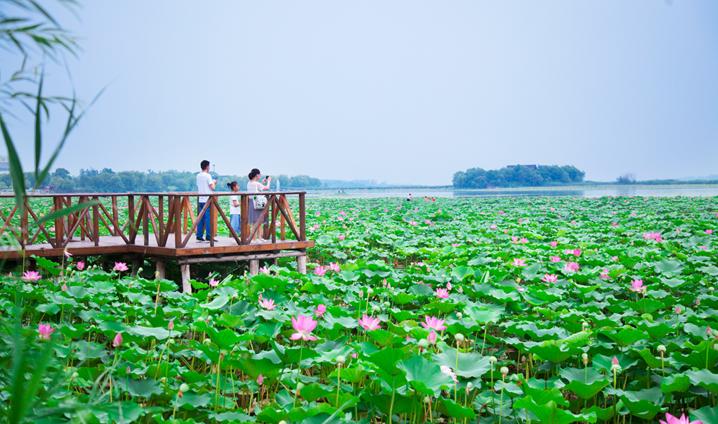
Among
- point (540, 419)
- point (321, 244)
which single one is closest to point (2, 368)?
point (540, 419)

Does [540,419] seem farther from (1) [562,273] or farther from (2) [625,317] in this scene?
(1) [562,273]

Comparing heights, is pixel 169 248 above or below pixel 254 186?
below

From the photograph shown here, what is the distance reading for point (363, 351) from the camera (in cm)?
237

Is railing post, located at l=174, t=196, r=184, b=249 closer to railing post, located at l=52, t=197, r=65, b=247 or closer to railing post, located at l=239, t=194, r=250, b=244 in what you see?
railing post, located at l=239, t=194, r=250, b=244

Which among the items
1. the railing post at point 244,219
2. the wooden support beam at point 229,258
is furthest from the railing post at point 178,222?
the railing post at point 244,219

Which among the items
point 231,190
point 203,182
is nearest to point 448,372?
point 203,182

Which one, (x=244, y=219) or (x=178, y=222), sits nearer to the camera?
(x=178, y=222)

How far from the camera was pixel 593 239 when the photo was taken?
8789mm

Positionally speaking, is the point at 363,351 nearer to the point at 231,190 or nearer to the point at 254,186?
the point at 254,186

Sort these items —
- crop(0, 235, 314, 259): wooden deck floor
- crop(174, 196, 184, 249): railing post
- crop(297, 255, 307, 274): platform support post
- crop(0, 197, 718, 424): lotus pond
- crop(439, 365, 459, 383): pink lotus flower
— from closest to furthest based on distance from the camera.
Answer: crop(0, 197, 718, 424): lotus pond
crop(439, 365, 459, 383): pink lotus flower
crop(174, 196, 184, 249): railing post
crop(0, 235, 314, 259): wooden deck floor
crop(297, 255, 307, 274): platform support post

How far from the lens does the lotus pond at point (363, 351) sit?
2016 mm

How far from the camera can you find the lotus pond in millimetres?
2016

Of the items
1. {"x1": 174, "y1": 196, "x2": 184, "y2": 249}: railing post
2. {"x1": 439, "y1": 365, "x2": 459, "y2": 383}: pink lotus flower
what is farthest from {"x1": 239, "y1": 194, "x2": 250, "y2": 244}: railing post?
{"x1": 439, "y1": 365, "x2": 459, "y2": 383}: pink lotus flower


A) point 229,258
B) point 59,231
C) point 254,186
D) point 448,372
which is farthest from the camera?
point 254,186
